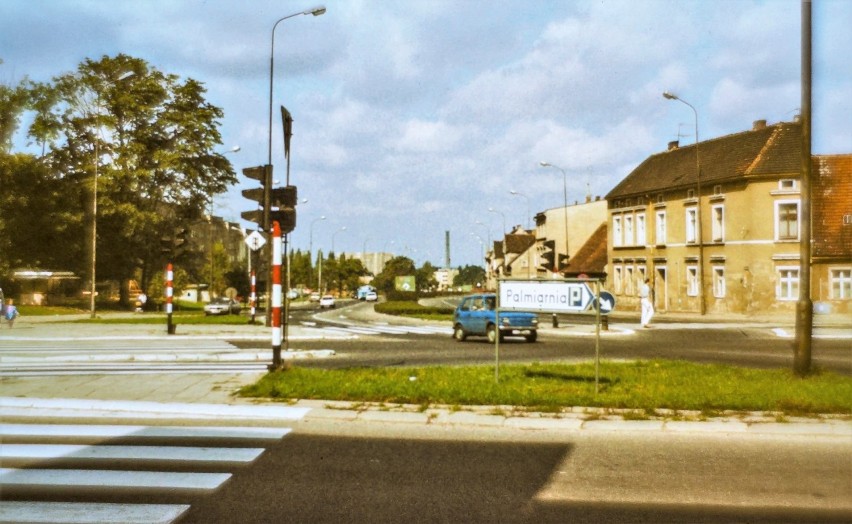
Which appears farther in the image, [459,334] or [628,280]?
[628,280]

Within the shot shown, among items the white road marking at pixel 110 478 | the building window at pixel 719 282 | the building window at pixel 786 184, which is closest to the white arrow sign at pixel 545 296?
the white road marking at pixel 110 478

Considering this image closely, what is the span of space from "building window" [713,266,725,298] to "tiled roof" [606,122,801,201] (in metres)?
5.22

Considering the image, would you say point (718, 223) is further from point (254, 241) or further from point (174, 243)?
point (174, 243)

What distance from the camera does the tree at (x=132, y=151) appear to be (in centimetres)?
4659

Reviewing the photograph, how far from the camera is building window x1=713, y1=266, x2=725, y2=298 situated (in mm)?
43938

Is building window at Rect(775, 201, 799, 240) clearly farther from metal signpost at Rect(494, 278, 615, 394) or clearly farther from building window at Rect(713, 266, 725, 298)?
metal signpost at Rect(494, 278, 615, 394)

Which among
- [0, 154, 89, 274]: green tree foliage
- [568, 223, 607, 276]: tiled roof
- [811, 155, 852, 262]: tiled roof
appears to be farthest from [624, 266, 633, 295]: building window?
[0, 154, 89, 274]: green tree foliage

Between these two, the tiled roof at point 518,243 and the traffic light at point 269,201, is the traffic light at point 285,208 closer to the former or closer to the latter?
the traffic light at point 269,201

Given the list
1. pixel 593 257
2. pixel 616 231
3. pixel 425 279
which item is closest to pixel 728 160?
pixel 616 231

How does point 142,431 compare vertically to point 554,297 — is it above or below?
below

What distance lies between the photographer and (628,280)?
53.7 m

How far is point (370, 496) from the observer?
5664mm

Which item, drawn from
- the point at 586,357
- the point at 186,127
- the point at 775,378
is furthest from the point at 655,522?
the point at 186,127

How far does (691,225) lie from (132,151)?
35598 mm
